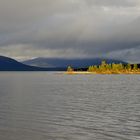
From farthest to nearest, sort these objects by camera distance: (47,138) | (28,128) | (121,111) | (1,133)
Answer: (121,111) < (28,128) < (1,133) < (47,138)

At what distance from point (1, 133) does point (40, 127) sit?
17.4ft

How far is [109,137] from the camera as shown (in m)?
34.9

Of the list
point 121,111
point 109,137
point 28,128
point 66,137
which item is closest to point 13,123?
point 28,128

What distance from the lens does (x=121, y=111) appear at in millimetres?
54188

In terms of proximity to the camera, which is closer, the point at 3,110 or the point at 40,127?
the point at 40,127

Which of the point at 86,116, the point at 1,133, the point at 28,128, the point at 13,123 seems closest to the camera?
the point at 1,133

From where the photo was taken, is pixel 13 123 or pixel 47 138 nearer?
pixel 47 138

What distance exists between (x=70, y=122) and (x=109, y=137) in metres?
10.0

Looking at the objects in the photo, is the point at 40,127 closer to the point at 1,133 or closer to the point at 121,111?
the point at 1,133

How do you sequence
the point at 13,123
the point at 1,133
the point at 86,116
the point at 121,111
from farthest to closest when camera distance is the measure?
the point at 121,111 < the point at 86,116 < the point at 13,123 < the point at 1,133

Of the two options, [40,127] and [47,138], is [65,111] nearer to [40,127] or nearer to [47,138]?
[40,127]

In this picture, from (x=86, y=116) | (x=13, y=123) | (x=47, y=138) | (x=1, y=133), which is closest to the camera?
(x=47, y=138)

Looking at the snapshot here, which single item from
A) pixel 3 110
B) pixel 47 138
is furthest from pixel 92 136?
pixel 3 110

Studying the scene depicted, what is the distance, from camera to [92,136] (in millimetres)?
35531
